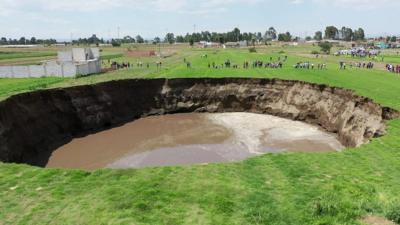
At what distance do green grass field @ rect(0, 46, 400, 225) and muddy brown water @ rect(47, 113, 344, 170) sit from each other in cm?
1148

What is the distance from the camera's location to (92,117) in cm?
4081

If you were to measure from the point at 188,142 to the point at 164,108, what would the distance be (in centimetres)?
1404

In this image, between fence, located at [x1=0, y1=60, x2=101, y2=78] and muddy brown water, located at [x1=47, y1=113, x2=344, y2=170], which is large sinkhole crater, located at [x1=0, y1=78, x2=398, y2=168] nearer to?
muddy brown water, located at [x1=47, y1=113, x2=344, y2=170]

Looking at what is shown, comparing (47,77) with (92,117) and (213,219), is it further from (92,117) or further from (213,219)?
(213,219)

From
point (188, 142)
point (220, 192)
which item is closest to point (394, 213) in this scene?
point (220, 192)

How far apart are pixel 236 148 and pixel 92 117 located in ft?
55.5

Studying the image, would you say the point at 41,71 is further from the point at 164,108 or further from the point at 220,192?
the point at 220,192

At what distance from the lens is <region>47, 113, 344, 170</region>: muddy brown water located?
29844 millimetres

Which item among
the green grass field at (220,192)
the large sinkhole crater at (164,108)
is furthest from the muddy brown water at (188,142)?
the green grass field at (220,192)

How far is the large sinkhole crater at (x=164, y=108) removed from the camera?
30672 millimetres

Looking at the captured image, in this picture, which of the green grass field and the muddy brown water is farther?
the muddy brown water

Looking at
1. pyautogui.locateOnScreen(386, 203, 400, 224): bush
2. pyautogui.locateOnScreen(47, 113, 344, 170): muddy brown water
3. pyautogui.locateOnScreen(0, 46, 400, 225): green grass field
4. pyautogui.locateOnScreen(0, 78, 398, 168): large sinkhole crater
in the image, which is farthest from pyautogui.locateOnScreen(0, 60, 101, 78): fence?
pyautogui.locateOnScreen(386, 203, 400, 224): bush

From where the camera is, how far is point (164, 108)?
48188 mm

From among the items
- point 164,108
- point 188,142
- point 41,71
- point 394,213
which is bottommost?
point 188,142
